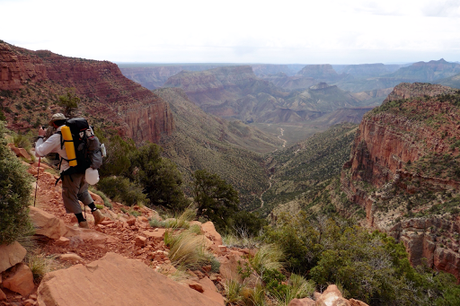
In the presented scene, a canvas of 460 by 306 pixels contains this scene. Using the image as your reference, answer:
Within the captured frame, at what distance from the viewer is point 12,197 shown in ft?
13.1

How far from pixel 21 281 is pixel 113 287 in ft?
4.15

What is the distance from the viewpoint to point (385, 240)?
12086 mm

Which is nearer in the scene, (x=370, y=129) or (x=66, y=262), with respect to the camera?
(x=66, y=262)

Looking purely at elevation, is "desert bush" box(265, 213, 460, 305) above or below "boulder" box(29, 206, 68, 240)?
below

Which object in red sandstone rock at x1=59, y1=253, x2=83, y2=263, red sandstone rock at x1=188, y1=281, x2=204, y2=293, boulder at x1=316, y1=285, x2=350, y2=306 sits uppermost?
red sandstone rock at x1=59, y1=253, x2=83, y2=263

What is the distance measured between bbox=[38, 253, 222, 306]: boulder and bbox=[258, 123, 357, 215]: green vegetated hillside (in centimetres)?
3941

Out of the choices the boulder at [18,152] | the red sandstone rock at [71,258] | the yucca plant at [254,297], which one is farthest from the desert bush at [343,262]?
the boulder at [18,152]

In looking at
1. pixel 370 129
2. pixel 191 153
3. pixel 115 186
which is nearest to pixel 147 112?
pixel 191 153

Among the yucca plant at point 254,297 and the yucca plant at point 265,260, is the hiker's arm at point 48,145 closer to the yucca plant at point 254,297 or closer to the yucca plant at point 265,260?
the yucca plant at point 254,297

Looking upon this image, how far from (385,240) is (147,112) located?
2416 inches

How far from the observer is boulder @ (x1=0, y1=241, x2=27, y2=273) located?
3.80 m

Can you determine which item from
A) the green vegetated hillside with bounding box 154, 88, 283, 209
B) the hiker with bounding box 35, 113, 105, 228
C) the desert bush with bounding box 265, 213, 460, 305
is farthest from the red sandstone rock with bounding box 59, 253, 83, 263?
the green vegetated hillside with bounding box 154, 88, 283, 209

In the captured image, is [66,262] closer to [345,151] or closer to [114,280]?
[114,280]

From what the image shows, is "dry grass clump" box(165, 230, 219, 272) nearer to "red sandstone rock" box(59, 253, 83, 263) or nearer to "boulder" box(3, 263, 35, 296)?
"red sandstone rock" box(59, 253, 83, 263)
